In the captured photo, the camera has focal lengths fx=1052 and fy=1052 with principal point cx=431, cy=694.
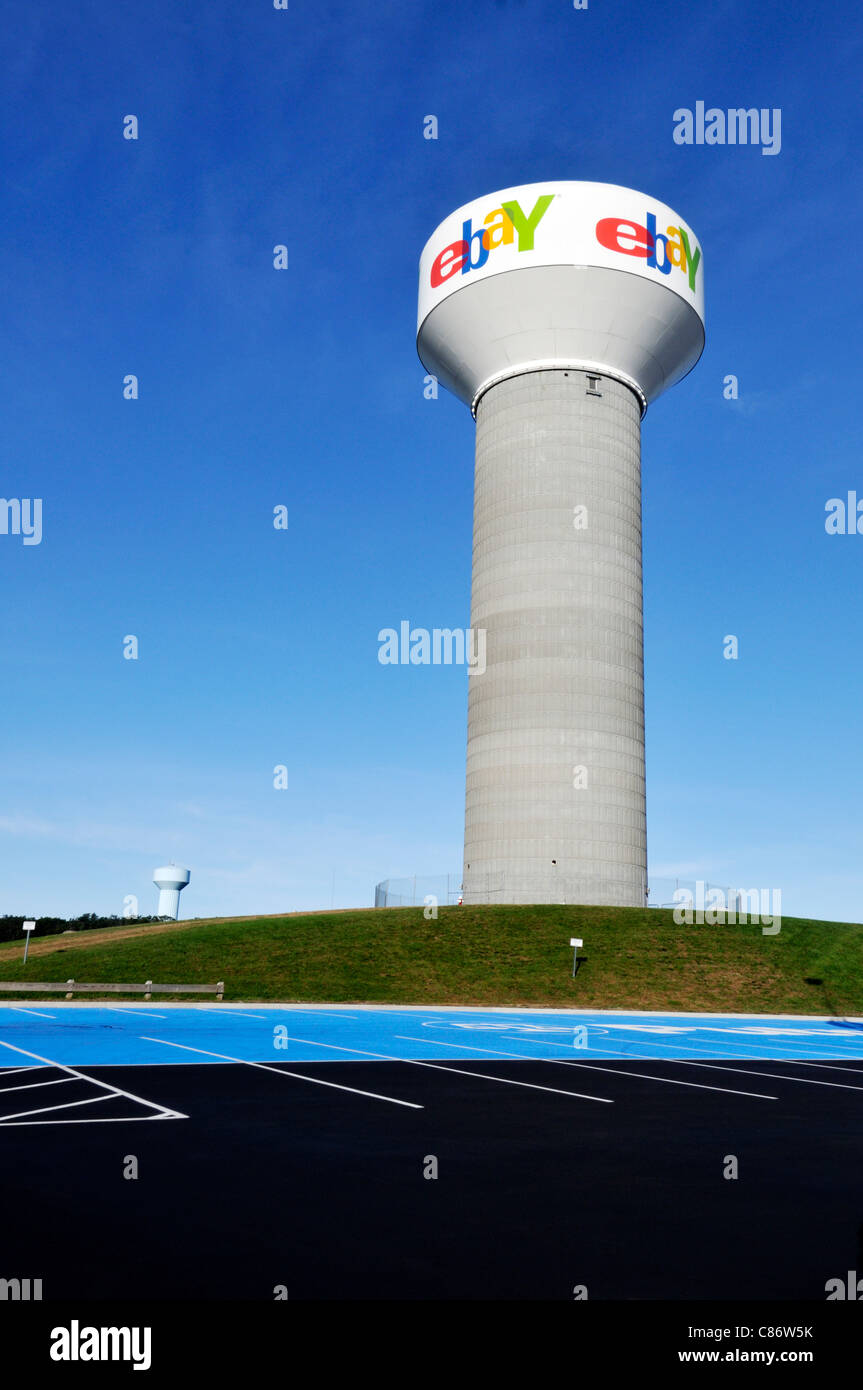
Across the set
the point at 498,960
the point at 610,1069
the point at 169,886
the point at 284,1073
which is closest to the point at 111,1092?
the point at 284,1073

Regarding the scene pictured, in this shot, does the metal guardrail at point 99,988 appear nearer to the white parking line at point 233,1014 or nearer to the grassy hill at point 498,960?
the grassy hill at point 498,960

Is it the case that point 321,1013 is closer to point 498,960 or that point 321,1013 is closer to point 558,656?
point 498,960

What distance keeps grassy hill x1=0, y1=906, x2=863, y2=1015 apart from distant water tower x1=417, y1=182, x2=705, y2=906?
5441mm

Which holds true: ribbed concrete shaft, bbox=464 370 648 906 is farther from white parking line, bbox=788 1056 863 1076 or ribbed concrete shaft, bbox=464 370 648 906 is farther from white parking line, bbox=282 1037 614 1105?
white parking line, bbox=788 1056 863 1076

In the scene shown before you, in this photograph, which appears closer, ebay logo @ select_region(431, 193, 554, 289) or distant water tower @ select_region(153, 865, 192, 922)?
ebay logo @ select_region(431, 193, 554, 289)

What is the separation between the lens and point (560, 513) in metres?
52.7

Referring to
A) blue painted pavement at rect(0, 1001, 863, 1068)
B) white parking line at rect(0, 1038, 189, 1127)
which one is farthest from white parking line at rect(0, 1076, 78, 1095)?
blue painted pavement at rect(0, 1001, 863, 1068)

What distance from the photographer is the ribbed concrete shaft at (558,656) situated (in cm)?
5038

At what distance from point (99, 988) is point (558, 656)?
27971 mm

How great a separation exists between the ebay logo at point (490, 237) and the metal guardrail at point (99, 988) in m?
38.0

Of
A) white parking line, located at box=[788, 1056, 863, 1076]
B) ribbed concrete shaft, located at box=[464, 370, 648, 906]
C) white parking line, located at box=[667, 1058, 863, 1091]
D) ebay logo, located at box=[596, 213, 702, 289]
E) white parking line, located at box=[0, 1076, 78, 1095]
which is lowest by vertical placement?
white parking line, located at box=[788, 1056, 863, 1076]

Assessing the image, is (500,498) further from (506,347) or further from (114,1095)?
(114,1095)

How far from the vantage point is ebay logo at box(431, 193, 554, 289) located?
170 feet

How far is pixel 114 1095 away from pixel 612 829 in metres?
40.4
